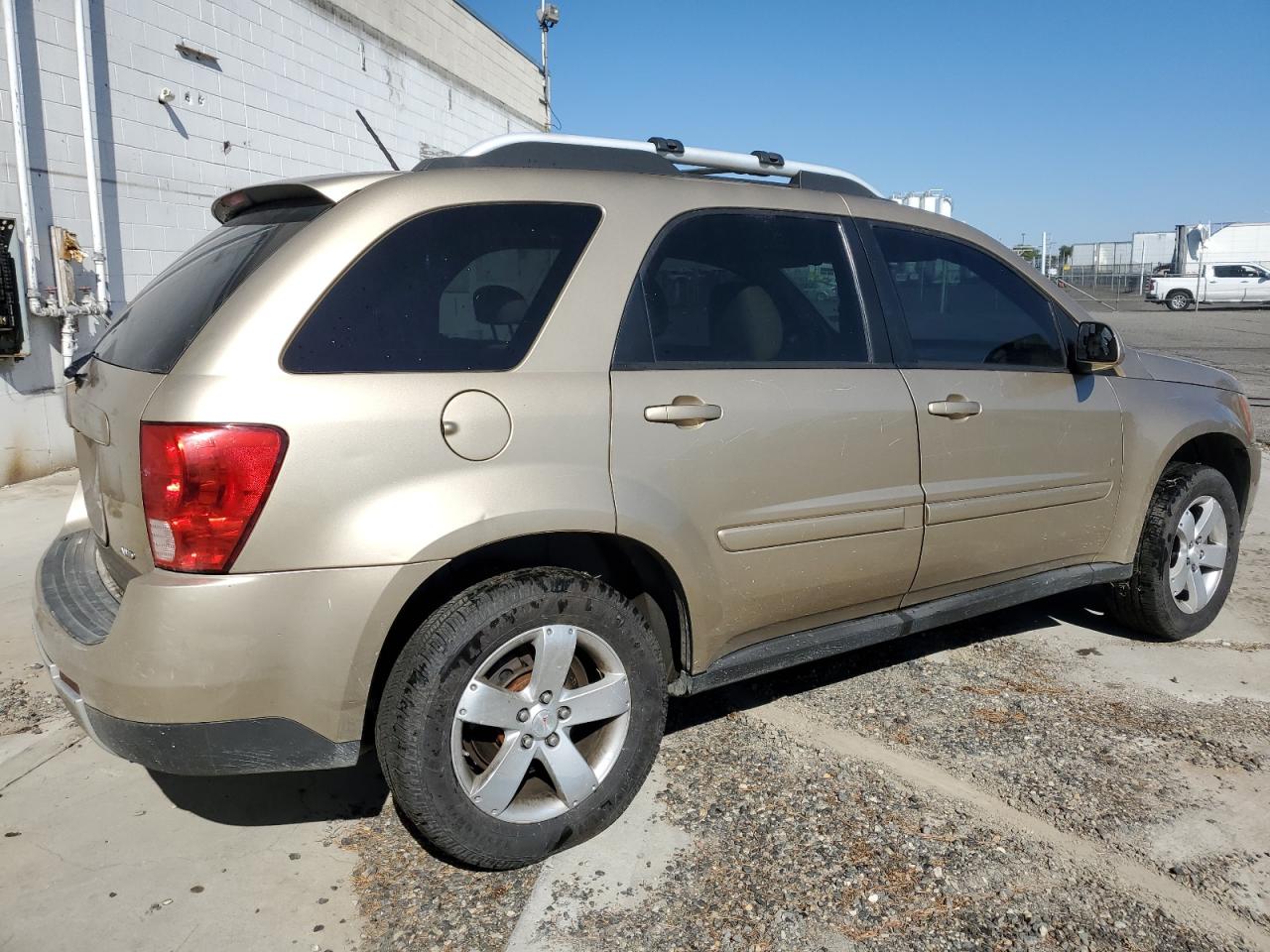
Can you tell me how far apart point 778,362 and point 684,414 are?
46cm

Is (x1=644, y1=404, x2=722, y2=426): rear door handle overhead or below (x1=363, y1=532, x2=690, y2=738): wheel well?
overhead

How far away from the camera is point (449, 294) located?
8.18 feet

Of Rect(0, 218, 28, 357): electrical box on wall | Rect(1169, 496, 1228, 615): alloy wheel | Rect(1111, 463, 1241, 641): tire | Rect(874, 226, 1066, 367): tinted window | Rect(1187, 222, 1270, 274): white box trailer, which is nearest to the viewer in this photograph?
Rect(874, 226, 1066, 367): tinted window

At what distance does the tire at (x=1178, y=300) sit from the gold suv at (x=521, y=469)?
121 ft

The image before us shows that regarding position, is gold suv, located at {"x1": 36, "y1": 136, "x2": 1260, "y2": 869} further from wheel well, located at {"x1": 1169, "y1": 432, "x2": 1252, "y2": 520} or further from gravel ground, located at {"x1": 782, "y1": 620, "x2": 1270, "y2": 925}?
wheel well, located at {"x1": 1169, "y1": 432, "x2": 1252, "y2": 520}

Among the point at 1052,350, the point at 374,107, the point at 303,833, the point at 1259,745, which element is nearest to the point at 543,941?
the point at 303,833

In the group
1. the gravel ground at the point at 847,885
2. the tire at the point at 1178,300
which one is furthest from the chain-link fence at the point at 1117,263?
the gravel ground at the point at 847,885

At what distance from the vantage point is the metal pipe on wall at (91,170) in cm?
684

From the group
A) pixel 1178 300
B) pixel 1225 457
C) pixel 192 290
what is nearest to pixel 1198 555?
pixel 1225 457

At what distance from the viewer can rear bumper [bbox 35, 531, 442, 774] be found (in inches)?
84.6

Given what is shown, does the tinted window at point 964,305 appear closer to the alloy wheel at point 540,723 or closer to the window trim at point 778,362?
the window trim at point 778,362

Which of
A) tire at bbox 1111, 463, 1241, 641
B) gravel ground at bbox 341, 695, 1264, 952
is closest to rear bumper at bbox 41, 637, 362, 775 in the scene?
gravel ground at bbox 341, 695, 1264, 952

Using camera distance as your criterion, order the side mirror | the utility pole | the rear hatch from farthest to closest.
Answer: the utility pole → the side mirror → the rear hatch

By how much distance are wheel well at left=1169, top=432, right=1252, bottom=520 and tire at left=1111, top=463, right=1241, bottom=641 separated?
15 centimetres
